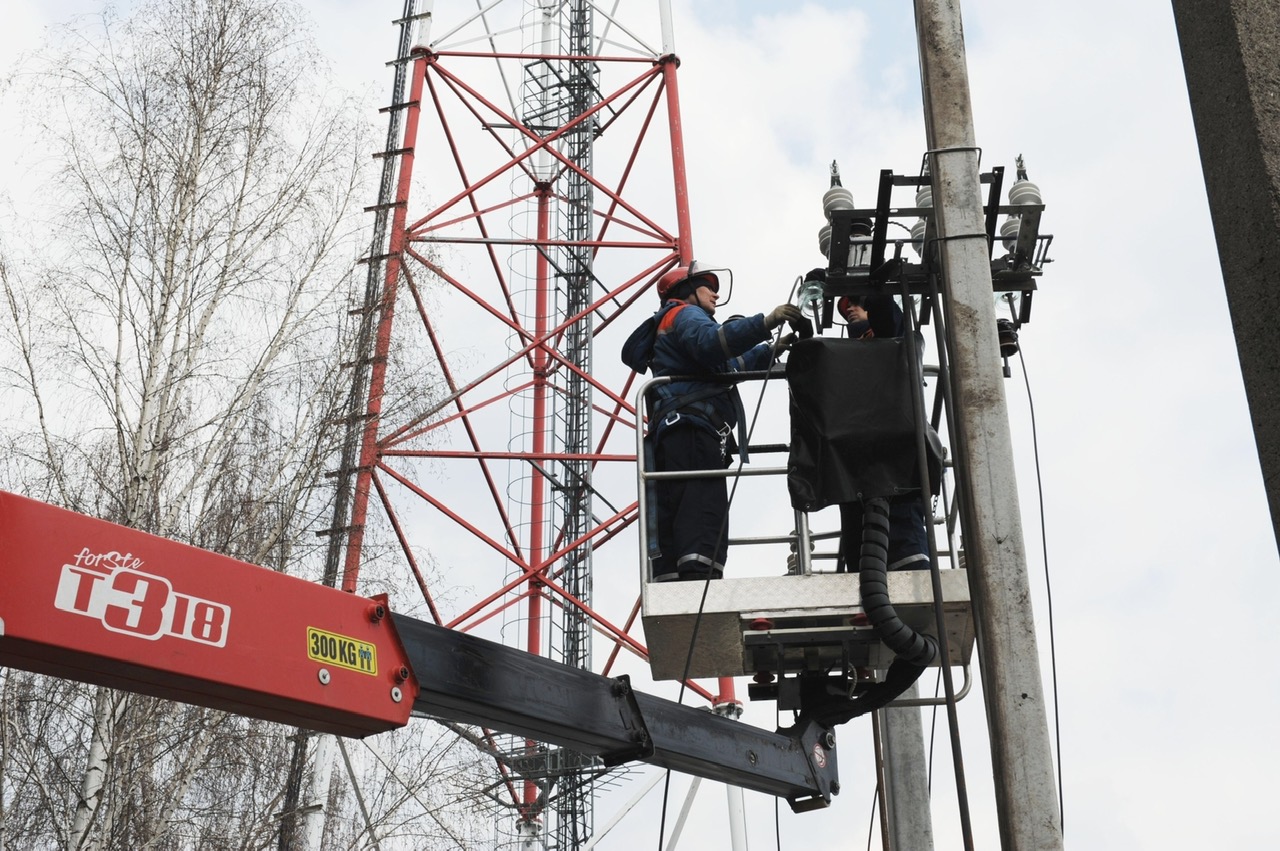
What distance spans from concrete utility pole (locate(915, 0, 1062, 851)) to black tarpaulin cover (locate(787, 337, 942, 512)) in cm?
63

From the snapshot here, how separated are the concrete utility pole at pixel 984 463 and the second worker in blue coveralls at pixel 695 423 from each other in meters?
1.13

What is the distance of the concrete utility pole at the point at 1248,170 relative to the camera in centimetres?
335

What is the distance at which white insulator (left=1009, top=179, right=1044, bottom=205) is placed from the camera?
221 inches

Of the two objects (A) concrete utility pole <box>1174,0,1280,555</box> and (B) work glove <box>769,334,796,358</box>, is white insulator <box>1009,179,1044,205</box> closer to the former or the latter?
(B) work glove <box>769,334,796,358</box>

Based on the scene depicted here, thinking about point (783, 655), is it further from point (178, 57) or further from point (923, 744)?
point (178, 57)

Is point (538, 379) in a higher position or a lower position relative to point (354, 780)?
higher

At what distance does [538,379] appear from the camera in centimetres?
1562

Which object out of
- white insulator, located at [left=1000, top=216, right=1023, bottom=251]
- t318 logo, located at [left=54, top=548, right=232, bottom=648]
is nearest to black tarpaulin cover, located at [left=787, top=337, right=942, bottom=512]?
white insulator, located at [left=1000, top=216, right=1023, bottom=251]

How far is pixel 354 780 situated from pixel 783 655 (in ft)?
25.1

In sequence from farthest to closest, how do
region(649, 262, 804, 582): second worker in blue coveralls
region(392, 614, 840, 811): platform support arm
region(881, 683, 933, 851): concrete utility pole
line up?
region(881, 683, 933, 851): concrete utility pole → region(649, 262, 804, 582): second worker in blue coveralls → region(392, 614, 840, 811): platform support arm

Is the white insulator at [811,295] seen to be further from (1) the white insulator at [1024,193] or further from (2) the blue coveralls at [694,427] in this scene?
(1) the white insulator at [1024,193]

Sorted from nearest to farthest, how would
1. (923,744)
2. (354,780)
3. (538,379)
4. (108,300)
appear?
1. (923,744)
2. (108,300)
3. (354,780)
4. (538,379)

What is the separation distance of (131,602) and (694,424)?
3.35 m

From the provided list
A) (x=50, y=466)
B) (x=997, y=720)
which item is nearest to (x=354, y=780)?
(x=50, y=466)
